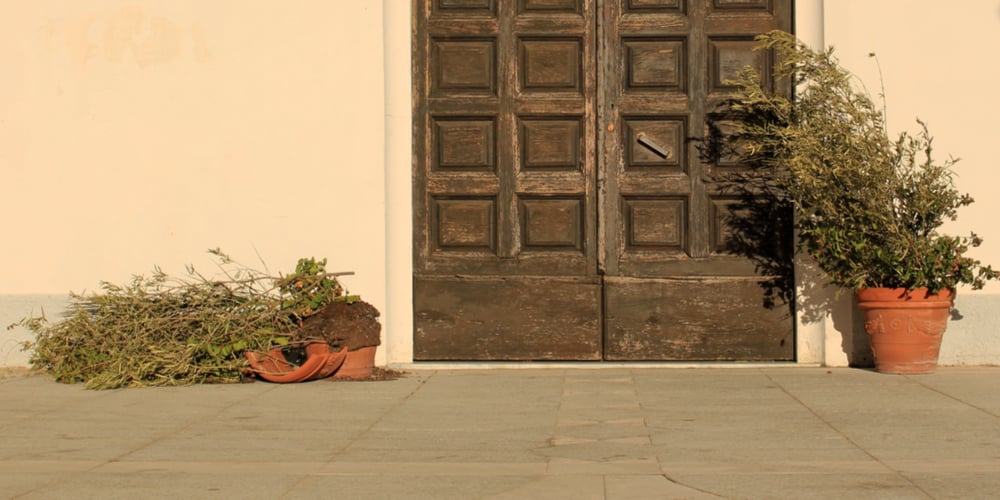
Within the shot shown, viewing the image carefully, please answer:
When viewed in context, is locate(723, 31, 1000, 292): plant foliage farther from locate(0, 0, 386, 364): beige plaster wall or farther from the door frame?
locate(0, 0, 386, 364): beige plaster wall

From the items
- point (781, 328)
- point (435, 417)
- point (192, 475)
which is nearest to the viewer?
point (192, 475)

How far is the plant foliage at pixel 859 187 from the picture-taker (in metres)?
7.48

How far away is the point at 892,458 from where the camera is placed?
16.9 ft

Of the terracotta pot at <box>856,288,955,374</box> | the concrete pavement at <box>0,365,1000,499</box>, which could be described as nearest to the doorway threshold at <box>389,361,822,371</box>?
the concrete pavement at <box>0,365,1000,499</box>

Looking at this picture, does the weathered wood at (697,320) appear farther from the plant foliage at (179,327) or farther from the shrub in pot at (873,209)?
the plant foliage at (179,327)

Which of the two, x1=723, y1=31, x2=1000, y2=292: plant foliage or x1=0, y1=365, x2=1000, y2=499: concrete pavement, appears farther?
x1=723, y1=31, x2=1000, y2=292: plant foliage

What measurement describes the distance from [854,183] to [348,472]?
3.87 metres

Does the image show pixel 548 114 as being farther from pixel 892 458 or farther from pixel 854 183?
pixel 892 458

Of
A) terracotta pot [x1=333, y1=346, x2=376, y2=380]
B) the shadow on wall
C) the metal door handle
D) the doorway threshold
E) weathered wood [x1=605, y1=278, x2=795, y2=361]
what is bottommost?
the doorway threshold

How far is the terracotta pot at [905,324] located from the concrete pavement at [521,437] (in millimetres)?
123

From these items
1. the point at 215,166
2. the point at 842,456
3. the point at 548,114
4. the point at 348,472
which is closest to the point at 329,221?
the point at 215,166

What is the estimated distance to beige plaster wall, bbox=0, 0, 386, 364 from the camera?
832 cm

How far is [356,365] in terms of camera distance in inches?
309

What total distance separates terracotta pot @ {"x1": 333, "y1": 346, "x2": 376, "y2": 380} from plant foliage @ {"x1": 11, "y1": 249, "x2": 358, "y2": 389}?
33 cm
